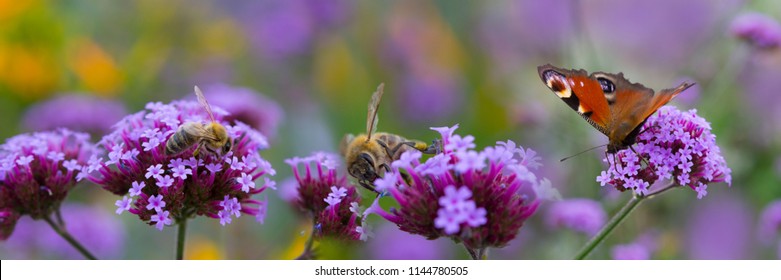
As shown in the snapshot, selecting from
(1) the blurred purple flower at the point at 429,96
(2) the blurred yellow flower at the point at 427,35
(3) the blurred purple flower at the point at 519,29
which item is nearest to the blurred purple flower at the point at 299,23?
(2) the blurred yellow flower at the point at 427,35

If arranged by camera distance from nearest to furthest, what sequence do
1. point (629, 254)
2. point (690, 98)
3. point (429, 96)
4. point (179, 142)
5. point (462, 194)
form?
point (462, 194) < point (179, 142) < point (629, 254) < point (690, 98) < point (429, 96)

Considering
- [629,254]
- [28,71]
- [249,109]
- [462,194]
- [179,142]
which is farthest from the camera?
[28,71]

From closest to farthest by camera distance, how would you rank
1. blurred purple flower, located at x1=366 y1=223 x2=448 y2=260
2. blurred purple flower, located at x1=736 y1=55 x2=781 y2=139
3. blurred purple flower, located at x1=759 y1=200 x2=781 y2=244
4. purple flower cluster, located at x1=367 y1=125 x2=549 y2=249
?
purple flower cluster, located at x1=367 y1=125 x2=549 y2=249, blurred purple flower, located at x1=759 y1=200 x2=781 y2=244, blurred purple flower, located at x1=366 y1=223 x2=448 y2=260, blurred purple flower, located at x1=736 y1=55 x2=781 y2=139

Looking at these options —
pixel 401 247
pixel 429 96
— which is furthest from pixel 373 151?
pixel 429 96

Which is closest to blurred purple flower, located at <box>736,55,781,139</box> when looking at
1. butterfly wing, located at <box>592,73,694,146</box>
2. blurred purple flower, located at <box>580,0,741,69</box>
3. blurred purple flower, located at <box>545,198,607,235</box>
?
blurred purple flower, located at <box>580,0,741,69</box>

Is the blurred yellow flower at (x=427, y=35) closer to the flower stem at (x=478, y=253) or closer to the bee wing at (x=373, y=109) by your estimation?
the bee wing at (x=373, y=109)

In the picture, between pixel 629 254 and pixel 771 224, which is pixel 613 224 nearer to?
pixel 629 254

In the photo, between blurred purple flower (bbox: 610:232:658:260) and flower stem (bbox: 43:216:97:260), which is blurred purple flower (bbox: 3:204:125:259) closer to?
flower stem (bbox: 43:216:97:260)

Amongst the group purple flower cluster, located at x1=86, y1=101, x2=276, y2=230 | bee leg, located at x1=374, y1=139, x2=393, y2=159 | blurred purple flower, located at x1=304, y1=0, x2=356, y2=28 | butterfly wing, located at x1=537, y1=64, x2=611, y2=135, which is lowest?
purple flower cluster, located at x1=86, y1=101, x2=276, y2=230
